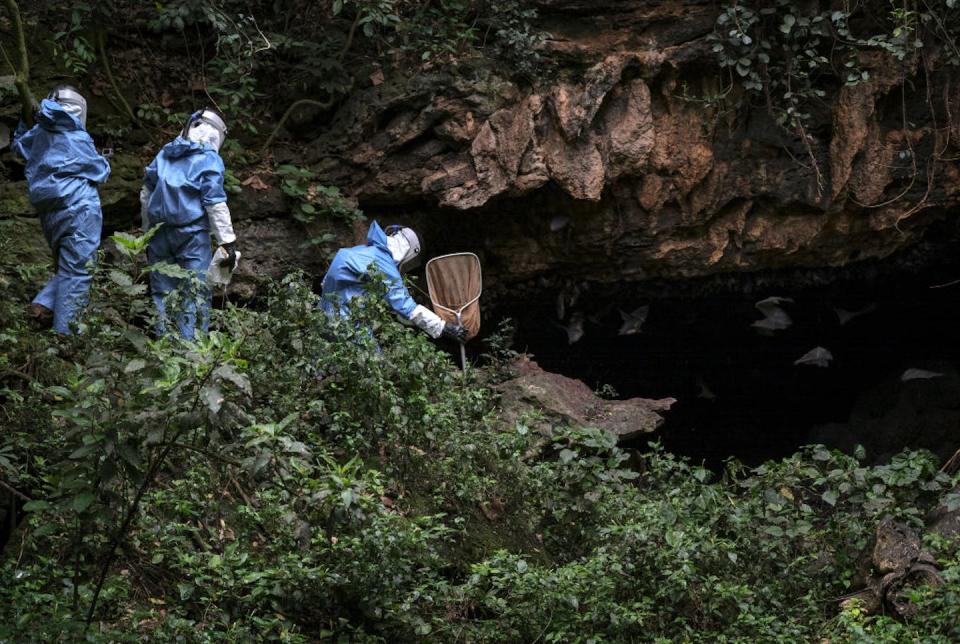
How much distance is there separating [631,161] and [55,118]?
4046 mm

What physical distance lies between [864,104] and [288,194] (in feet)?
13.9

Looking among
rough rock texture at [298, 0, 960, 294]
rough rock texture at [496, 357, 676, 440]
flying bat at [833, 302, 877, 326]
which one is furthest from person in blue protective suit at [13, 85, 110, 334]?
flying bat at [833, 302, 877, 326]

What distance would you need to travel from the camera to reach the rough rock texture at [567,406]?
24.6ft

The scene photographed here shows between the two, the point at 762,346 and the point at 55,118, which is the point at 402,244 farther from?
the point at 762,346

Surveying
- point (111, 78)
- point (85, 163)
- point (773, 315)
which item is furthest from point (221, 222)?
point (773, 315)

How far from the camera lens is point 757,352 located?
977cm

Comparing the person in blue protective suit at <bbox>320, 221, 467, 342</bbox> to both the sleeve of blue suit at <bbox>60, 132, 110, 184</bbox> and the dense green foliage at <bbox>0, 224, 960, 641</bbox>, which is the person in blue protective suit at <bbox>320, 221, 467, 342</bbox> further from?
the sleeve of blue suit at <bbox>60, 132, 110, 184</bbox>

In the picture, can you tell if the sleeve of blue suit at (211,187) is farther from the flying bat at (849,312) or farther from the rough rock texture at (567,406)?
the flying bat at (849,312)

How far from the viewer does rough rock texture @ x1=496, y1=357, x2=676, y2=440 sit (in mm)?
7500

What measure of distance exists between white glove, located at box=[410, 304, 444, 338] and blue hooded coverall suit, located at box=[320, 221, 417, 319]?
48 millimetres

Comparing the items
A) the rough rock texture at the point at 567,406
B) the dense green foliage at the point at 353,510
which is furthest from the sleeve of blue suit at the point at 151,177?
the rough rock texture at the point at 567,406

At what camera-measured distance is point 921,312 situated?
9766 millimetres

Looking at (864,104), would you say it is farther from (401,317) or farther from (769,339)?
(401,317)

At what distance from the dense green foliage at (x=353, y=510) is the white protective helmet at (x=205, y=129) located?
1.22m
